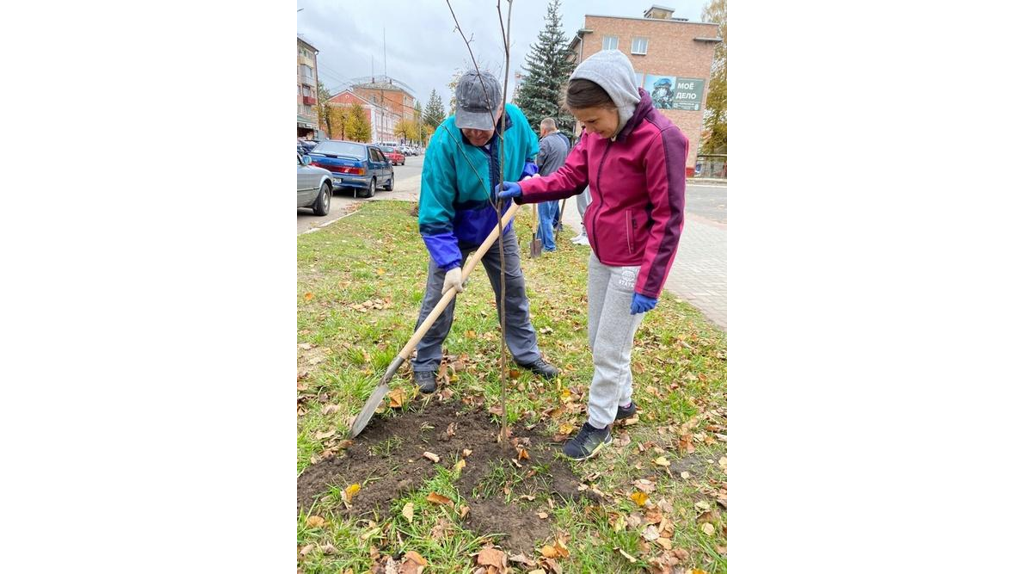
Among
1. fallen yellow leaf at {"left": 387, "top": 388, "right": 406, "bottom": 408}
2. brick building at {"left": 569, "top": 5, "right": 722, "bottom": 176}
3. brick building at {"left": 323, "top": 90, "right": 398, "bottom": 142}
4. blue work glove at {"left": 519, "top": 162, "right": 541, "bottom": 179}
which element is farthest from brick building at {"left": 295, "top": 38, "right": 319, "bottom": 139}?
fallen yellow leaf at {"left": 387, "top": 388, "right": 406, "bottom": 408}

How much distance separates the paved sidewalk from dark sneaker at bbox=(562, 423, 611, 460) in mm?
1691

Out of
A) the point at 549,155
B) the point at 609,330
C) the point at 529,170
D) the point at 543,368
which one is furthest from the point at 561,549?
the point at 549,155

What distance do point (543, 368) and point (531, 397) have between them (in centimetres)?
30

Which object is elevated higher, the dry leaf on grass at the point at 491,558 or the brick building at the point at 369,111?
the brick building at the point at 369,111

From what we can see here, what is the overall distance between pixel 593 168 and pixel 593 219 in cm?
22

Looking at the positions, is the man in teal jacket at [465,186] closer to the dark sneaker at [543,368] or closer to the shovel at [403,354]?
the shovel at [403,354]

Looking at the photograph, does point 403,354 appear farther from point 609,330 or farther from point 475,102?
point 475,102

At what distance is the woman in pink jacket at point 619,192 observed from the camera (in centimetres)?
178

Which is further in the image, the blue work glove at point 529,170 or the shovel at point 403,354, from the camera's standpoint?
the blue work glove at point 529,170

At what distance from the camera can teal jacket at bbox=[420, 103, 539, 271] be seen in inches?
94.5

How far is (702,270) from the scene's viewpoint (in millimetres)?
6887

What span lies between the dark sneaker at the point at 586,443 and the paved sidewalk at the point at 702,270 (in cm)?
169

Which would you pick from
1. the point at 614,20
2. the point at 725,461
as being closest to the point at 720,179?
the point at 614,20

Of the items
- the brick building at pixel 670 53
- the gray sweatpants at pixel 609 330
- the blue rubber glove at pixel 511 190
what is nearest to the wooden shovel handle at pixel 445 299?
the blue rubber glove at pixel 511 190
